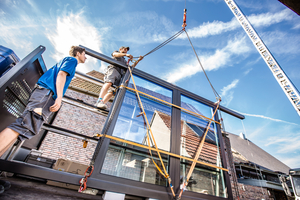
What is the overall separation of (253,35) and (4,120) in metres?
18.6

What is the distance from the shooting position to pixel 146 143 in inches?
70.4

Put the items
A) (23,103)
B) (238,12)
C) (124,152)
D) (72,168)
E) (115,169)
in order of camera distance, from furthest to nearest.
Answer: (238,12)
(72,168)
(23,103)
(124,152)
(115,169)

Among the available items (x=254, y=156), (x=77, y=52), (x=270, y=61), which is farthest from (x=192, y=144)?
(x=270, y=61)

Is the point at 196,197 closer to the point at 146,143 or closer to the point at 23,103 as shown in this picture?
the point at 146,143

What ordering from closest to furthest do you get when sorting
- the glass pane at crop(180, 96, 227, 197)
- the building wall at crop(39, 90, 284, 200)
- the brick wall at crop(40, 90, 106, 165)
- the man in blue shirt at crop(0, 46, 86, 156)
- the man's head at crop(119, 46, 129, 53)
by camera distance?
1. the man in blue shirt at crop(0, 46, 86, 156)
2. the glass pane at crop(180, 96, 227, 197)
3. the man's head at crop(119, 46, 129, 53)
4. the building wall at crop(39, 90, 284, 200)
5. the brick wall at crop(40, 90, 106, 165)

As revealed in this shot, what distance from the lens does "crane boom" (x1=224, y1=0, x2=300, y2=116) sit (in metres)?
10.9

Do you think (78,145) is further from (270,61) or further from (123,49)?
(270,61)

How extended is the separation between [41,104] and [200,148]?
2.12m

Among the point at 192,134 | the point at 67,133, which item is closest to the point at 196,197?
the point at 192,134

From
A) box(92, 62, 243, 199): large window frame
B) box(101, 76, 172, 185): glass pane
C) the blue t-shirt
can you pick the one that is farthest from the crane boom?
the blue t-shirt

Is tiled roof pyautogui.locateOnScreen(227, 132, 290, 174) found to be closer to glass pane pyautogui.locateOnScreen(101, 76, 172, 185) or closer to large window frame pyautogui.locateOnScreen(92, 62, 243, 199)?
large window frame pyautogui.locateOnScreen(92, 62, 243, 199)

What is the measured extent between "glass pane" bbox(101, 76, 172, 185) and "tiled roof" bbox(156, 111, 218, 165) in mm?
17

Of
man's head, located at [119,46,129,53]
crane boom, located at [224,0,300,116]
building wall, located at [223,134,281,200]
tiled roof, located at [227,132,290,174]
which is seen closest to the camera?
man's head, located at [119,46,129,53]

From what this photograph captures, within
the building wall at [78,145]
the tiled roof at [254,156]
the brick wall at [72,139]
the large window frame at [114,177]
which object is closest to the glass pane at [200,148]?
the large window frame at [114,177]
